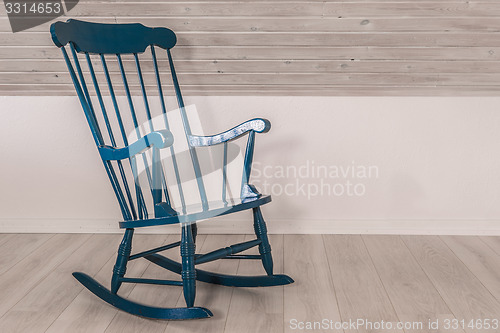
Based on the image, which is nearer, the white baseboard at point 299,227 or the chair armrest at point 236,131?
Answer: the chair armrest at point 236,131

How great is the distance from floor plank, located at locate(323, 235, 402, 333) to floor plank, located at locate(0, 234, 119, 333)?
986 mm

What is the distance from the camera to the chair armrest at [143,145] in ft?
4.77

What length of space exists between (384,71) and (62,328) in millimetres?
1664

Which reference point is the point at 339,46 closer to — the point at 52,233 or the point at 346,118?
the point at 346,118

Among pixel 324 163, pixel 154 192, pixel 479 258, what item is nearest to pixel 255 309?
pixel 154 192

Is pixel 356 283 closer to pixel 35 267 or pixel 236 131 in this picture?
pixel 236 131

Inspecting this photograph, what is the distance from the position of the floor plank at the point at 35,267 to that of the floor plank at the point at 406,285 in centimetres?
137

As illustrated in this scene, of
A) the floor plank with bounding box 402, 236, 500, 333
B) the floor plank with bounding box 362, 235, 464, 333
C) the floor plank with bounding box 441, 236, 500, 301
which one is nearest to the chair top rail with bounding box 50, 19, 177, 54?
the floor plank with bounding box 362, 235, 464, 333

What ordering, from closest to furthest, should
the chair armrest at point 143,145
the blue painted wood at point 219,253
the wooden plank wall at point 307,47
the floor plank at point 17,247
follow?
the chair armrest at point 143,145
the blue painted wood at point 219,253
the wooden plank wall at point 307,47
the floor plank at point 17,247

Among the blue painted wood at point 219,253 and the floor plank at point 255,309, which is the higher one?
the blue painted wood at point 219,253

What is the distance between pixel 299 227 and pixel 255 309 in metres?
0.88

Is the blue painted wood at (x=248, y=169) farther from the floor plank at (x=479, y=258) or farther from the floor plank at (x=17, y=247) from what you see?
the floor plank at (x=17, y=247)

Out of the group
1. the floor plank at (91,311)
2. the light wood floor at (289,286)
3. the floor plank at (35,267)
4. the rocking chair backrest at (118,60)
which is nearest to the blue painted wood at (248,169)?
the rocking chair backrest at (118,60)

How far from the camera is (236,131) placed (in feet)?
5.84
